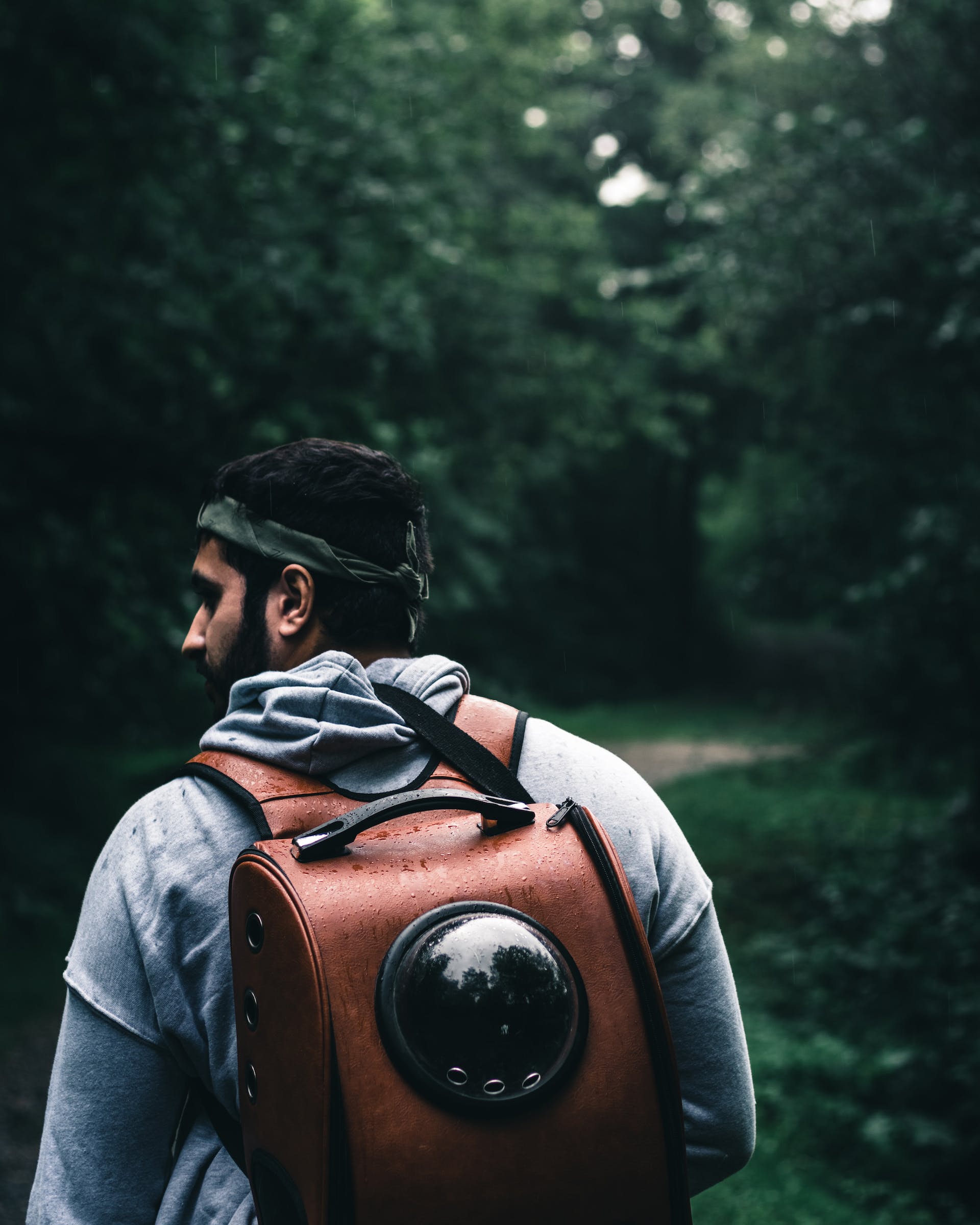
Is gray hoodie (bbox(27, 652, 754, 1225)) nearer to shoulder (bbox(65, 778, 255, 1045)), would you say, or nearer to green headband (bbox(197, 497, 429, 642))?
shoulder (bbox(65, 778, 255, 1045))

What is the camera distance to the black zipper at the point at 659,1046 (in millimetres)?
1218

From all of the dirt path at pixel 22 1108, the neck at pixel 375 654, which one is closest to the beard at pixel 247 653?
the neck at pixel 375 654

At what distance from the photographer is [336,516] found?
157 cm

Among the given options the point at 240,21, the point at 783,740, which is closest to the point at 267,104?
the point at 240,21

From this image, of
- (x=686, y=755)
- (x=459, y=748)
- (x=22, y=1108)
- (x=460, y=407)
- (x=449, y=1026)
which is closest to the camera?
(x=449, y=1026)

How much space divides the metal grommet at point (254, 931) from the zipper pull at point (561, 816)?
13.0 inches

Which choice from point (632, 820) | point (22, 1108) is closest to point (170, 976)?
point (632, 820)

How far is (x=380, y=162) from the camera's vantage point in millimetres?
9211

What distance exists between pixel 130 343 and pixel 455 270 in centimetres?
547

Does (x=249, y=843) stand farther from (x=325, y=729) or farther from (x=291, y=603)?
(x=291, y=603)

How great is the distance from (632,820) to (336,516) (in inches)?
22.5

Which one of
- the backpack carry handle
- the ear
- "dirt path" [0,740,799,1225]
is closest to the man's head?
the ear

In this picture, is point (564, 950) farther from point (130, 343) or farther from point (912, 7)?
point (912, 7)

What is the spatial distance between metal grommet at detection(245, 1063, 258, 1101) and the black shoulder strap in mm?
402
